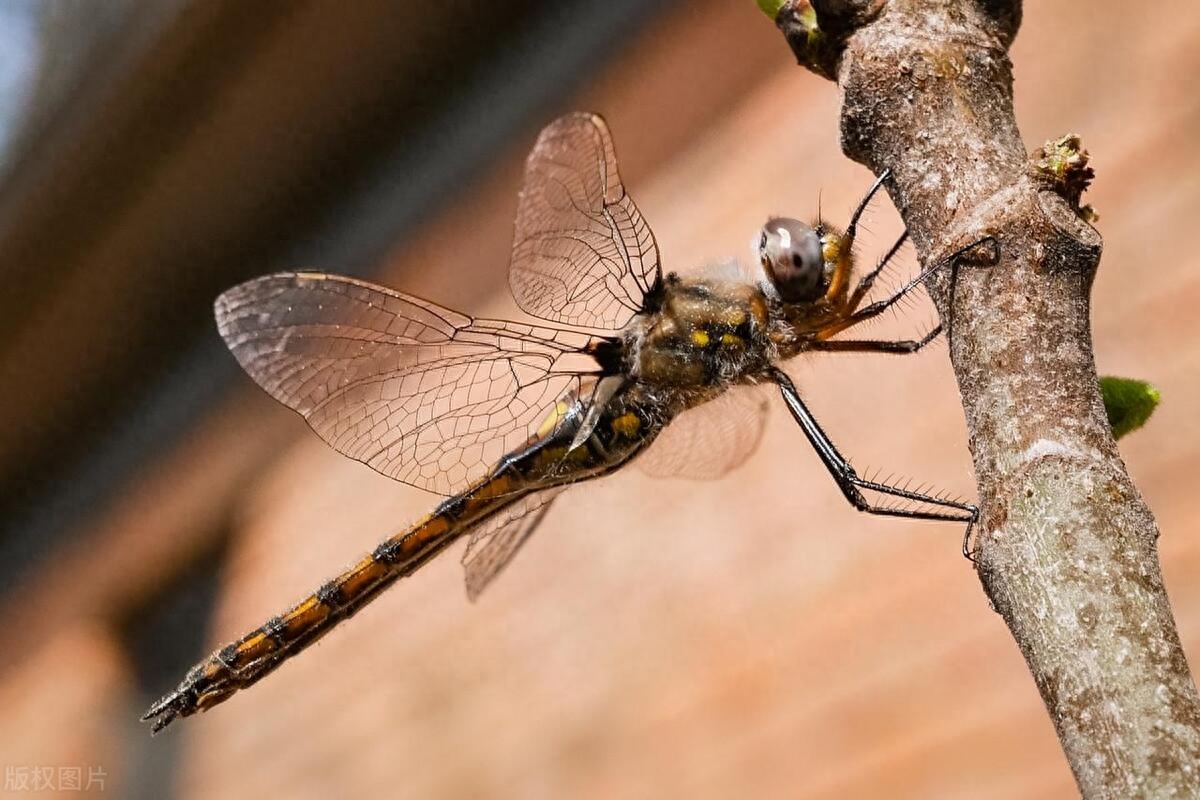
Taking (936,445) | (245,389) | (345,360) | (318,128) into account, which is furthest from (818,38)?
(245,389)

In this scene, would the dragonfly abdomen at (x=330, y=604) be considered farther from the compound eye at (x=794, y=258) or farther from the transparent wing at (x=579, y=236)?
the compound eye at (x=794, y=258)

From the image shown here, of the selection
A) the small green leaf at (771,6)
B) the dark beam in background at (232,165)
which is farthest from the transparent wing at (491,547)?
the dark beam in background at (232,165)

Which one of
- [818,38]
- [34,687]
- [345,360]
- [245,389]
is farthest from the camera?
[34,687]

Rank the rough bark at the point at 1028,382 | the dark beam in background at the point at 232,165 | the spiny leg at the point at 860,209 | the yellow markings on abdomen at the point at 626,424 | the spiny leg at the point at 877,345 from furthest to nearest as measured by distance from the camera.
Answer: the dark beam in background at the point at 232,165 → the yellow markings on abdomen at the point at 626,424 → the spiny leg at the point at 877,345 → the spiny leg at the point at 860,209 → the rough bark at the point at 1028,382

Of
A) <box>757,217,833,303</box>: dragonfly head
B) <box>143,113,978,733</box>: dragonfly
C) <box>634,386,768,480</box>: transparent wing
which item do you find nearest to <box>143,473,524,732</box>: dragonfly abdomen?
<box>143,113,978,733</box>: dragonfly

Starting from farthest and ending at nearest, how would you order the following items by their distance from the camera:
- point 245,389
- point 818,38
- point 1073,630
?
point 245,389, point 818,38, point 1073,630

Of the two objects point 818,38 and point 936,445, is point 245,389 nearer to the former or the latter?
point 936,445

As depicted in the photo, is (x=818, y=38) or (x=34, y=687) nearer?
(x=818, y=38)
